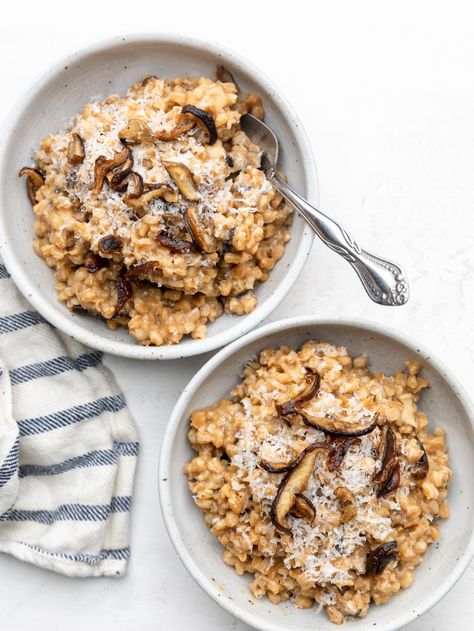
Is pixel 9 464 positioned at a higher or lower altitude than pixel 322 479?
lower

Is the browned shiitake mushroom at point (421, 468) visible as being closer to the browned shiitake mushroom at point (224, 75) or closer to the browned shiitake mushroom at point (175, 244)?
the browned shiitake mushroom at point (175, 244)

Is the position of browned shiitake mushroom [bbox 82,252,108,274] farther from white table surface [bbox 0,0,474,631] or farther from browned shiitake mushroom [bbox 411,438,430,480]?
browned shiitake mushroom [bbox 411,438,430,480]

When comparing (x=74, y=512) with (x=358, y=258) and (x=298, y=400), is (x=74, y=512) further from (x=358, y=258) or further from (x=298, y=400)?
(x=358, y=258)

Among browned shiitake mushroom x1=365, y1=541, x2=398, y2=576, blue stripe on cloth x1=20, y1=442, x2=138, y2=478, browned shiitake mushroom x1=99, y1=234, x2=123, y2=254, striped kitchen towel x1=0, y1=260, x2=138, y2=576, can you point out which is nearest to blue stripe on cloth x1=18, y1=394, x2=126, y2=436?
striped kitchen towel x1=0, y1=260, x2=138, y2=576

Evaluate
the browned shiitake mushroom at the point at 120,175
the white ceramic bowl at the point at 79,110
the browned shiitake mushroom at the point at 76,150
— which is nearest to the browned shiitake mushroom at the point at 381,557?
the white ceramic bowl at the point at 79,110

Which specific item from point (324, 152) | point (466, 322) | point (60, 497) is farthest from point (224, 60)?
point (60, 497)

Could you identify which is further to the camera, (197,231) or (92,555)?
(92,555)

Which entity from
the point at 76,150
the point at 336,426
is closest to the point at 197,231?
the point at 76,150
